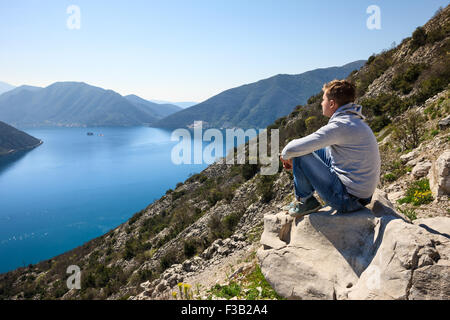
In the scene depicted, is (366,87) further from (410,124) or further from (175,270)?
(175,270)

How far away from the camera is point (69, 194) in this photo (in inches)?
2164

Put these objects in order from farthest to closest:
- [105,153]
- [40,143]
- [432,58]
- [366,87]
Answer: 1. [40,143]
2. [105,153]
3. [366,87]
4. [432,58]

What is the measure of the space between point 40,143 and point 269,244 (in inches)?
5964

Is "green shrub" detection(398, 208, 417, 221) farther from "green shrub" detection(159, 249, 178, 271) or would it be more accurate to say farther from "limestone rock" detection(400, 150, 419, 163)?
"green shrub" detection(159, 249, 178, 271)

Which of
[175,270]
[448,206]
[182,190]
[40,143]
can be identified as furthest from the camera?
[40,143]

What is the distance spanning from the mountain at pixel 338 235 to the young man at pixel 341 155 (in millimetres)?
336

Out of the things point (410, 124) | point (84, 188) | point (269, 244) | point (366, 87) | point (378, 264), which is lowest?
point (84, 188)

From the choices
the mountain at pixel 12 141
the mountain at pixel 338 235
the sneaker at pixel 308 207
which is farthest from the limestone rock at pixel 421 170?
the mountain at pixel 12 141

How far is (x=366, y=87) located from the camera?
19.4 metres

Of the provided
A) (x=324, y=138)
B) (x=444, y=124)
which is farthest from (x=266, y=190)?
(x=324, y=138)

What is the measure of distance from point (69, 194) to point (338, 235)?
6355 centimetres

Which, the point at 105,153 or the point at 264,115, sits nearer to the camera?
the point at 105,153

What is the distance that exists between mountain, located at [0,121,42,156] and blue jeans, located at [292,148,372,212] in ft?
429
